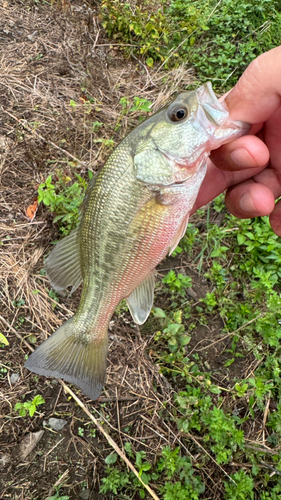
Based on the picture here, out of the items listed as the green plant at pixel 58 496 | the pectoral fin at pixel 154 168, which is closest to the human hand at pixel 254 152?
the pectoral fin at pixel 154 168

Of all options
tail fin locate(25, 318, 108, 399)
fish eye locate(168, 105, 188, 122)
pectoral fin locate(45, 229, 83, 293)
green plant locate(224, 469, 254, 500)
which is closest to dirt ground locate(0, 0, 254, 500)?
green plant locate(224, 469, 254, 500)

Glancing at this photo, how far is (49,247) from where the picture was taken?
11.1 feet

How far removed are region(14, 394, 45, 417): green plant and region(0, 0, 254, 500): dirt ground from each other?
84 millimetres

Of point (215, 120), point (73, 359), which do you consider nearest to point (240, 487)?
point (73, 359)

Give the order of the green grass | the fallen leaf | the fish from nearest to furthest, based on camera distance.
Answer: the fish, the fallen leaf, the green grass

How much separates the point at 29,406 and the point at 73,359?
91 centimetres

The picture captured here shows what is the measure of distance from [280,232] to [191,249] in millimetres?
1099

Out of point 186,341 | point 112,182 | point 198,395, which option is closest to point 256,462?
point 198,395

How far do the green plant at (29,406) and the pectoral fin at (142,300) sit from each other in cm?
123

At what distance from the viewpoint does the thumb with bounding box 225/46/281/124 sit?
176cm

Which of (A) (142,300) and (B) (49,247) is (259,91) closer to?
(A) (142,300)

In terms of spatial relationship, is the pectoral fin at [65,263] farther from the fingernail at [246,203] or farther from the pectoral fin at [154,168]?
the fingernail at [246,203]

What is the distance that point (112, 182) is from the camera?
1.97m

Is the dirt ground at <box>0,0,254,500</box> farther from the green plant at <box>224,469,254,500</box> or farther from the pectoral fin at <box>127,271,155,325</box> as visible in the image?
the pectoral fin at <box>127,271,155,325</box>
